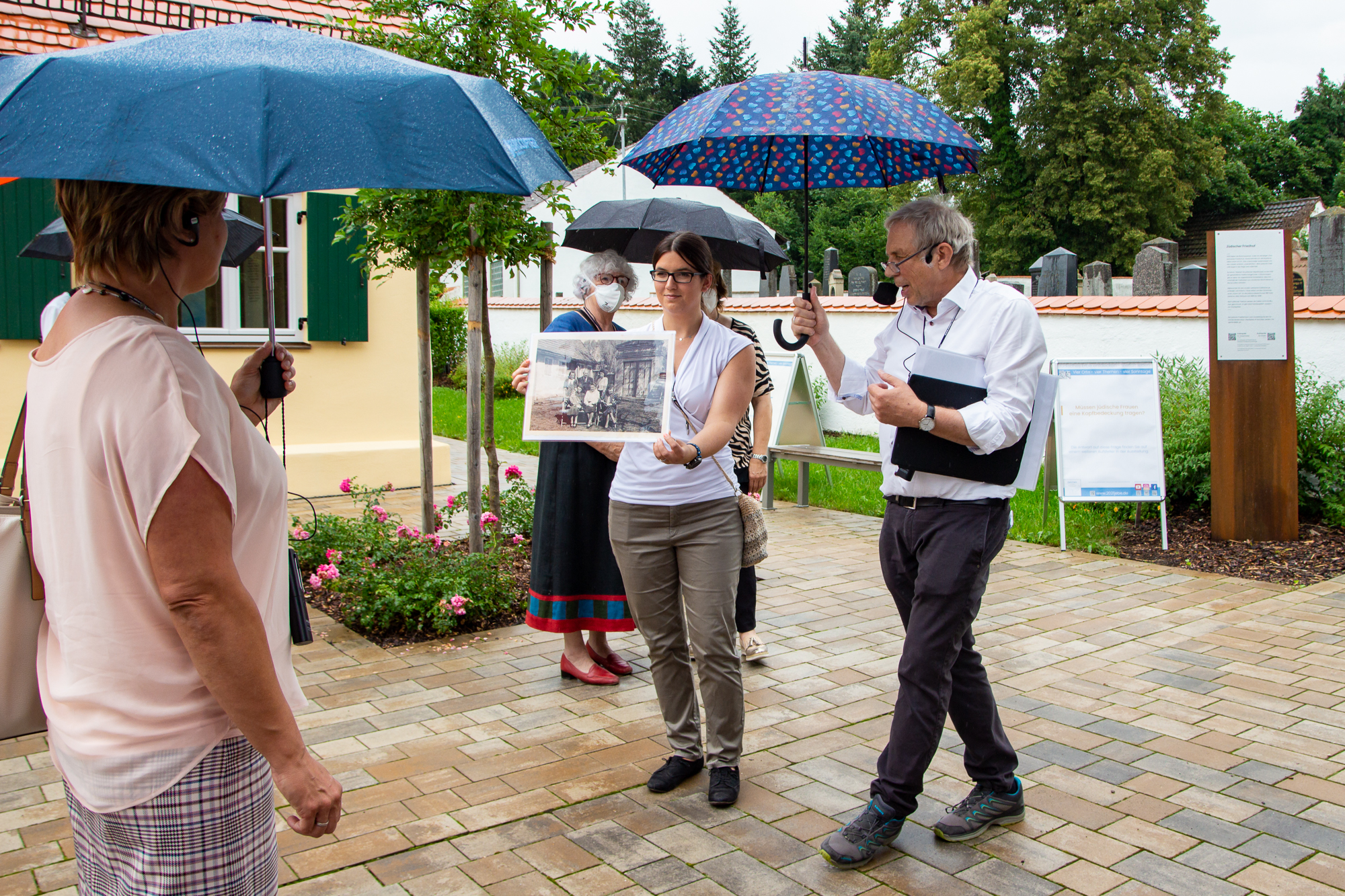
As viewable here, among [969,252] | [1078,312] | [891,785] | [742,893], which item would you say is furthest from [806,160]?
[1078,312]

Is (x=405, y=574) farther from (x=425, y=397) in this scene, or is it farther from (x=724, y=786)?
(x=724, y=786)

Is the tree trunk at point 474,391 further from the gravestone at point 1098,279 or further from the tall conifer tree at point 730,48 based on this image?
the tall conifer tree at point 730,48

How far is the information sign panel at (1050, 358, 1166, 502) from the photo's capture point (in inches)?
316

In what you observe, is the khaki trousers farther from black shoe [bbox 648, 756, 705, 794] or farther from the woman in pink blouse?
the woman in pink blouse

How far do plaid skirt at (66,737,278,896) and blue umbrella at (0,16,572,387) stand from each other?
0.92 meters

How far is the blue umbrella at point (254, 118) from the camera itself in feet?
5.25

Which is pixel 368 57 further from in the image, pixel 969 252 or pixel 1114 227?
pixel 1114 227

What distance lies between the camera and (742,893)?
3143 millimetres

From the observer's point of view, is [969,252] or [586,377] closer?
[969,252]

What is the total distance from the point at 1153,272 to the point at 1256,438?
5.14 meters

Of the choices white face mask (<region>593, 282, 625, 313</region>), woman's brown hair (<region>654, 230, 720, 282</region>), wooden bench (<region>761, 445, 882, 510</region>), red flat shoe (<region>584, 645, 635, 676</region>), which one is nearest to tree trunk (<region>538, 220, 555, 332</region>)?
white face mask (<region>593, 282, 625, 313</region>)

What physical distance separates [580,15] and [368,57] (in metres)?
4.37

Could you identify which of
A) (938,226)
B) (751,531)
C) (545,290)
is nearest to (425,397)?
(545,290)

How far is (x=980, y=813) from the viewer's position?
3.52 meters
